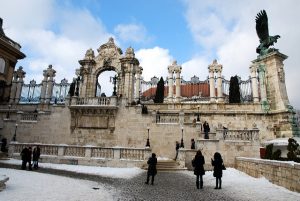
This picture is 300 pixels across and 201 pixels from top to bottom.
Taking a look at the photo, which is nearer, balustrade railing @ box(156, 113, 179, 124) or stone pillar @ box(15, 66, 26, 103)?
balustrade railing @ box(156, 113, 179, 124)

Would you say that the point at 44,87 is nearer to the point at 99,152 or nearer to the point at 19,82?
the point at 19,82

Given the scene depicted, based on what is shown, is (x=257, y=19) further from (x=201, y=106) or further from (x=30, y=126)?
(x=30, y=126)

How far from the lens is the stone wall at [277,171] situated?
828cm

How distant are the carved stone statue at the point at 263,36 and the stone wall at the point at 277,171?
15.3 metres

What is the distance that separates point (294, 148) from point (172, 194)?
7884 mm

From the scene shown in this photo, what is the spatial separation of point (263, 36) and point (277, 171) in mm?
19738

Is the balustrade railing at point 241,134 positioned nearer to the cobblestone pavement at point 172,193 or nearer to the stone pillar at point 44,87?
the cobblestone pavement at point 172,193

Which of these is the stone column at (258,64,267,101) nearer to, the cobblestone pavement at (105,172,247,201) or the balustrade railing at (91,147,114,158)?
the balustrade railing at (91,147,114,158)

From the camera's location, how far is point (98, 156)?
57.3ft

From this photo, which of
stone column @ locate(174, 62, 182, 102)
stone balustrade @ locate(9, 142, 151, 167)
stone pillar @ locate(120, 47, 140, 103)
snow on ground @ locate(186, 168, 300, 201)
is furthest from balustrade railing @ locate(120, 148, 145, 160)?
stone column @ locate(174, 62, 182, 102)

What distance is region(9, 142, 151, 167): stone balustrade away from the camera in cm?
1686

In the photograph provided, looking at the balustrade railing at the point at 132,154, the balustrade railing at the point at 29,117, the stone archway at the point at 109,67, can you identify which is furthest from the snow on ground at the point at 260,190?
the balustrade railing at the point at 29,117

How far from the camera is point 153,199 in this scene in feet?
25.4

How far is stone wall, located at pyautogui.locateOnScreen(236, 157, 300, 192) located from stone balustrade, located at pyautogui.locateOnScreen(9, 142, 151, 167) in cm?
722
